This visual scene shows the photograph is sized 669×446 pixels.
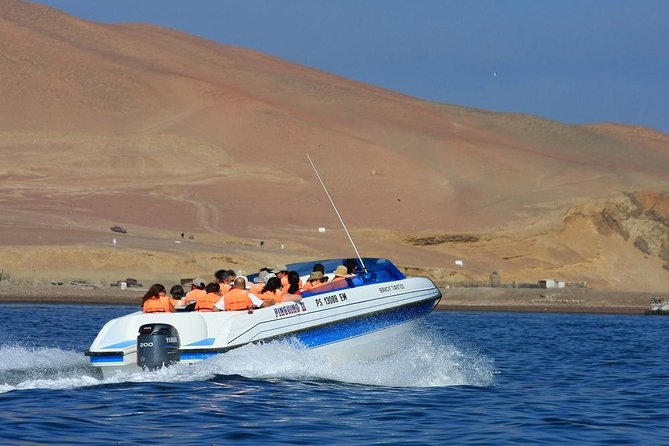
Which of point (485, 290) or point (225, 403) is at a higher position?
point (485, 290)

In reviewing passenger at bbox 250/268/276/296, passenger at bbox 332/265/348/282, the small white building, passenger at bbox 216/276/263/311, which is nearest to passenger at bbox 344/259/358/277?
passenger at bbox 332/265/348/282

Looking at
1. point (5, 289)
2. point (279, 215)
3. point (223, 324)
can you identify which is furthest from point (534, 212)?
point (223, 324)

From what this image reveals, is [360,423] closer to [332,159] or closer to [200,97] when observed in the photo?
[332,159]

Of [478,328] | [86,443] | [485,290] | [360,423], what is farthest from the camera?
[485,290]

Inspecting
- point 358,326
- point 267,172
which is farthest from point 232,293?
point 267,172

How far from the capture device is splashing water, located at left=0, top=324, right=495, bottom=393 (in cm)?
1781

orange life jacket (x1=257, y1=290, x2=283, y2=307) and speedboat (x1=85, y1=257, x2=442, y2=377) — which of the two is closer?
speedboat (x1=85, y1=257, x2=442, y2=377)

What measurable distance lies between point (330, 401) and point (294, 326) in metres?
1.77

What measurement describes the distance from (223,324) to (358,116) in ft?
369

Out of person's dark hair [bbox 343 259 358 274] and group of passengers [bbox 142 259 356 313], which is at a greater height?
person's dark hair [bbox 343 259 358 274]

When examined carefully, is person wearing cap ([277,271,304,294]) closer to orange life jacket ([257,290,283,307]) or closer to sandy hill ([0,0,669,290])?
orange life jacket ([257,290,283,307])

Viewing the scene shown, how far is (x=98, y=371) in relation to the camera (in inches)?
708

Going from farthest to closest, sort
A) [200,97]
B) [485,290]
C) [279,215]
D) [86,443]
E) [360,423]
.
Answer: [200,97] < [279,215] < [485,290] < [360,423] < [86,443]

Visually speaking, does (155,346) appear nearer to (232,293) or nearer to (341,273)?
(232,293)
